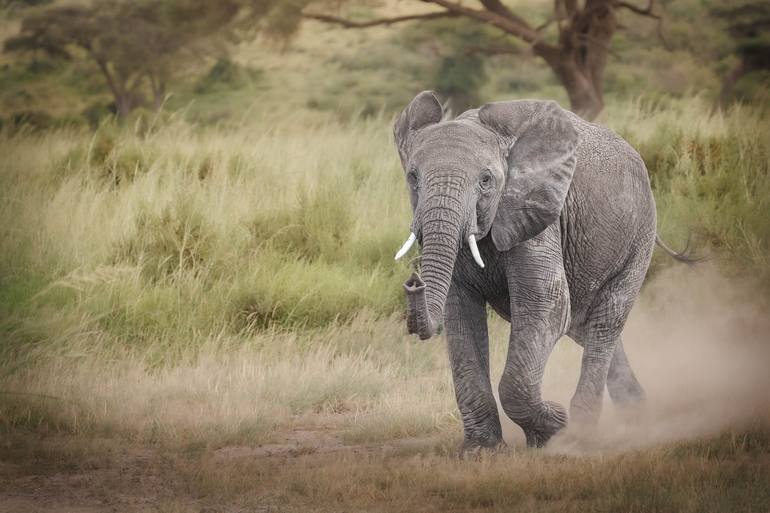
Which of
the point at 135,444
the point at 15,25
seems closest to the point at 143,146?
the point at 135,444

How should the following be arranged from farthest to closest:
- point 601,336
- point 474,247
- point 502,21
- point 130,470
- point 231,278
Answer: point 502,21 → point 231,278 → point 601,336 → point 130,470 → point 474,247

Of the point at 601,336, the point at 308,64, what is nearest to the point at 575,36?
the point at 601,336

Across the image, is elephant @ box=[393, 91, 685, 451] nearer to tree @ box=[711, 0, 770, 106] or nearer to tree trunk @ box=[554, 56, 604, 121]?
tree trunk @ box=[554, 56, 604, 121]

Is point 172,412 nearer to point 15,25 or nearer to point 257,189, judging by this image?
point 257,189

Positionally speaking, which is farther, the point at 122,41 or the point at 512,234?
the point at 122,41

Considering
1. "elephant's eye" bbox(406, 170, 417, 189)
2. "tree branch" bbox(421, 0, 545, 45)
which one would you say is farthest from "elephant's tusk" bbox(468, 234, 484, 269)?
"tree branch" bbox(421, 0, 545, 45)

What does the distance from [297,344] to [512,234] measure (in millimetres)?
3083

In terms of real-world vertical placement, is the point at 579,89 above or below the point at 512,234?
below

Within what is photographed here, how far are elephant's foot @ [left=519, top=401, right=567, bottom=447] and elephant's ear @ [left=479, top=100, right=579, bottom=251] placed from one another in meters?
0.83

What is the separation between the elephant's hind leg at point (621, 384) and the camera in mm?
7496

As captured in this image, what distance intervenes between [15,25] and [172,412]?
98.7 ft

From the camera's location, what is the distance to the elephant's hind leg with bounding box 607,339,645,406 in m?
7.50

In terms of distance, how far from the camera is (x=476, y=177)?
573cm

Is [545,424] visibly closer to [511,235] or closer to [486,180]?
[511,235]
